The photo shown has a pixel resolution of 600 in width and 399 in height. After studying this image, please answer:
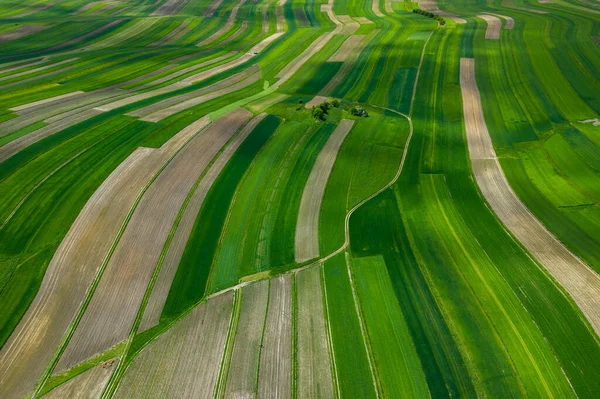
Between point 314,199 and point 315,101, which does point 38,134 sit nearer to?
point 314,199

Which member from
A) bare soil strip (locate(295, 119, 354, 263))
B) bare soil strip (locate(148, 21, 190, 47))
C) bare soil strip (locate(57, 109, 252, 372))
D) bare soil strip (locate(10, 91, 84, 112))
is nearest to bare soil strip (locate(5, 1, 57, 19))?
bare soil strip (locate(148, 21, 190, 47))

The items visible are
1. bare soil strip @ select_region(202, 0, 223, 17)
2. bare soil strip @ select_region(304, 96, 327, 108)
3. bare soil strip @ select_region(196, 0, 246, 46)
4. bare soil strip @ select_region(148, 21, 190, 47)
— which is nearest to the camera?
bare soil strip @ select_region(304, 96, 327, 108)

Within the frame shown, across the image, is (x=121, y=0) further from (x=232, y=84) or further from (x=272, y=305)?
(x=272, y=305)

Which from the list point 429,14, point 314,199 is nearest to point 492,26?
point 429,14

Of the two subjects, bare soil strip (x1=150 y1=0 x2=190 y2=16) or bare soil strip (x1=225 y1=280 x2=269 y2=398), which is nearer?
bare soil strip (x1=225 y1=280 x2=269 y2=398)

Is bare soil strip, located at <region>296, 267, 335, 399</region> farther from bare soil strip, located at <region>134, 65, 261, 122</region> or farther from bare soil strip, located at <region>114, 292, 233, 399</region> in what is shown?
bare soil strip, located at <region>134, 65, 261, 122</region>

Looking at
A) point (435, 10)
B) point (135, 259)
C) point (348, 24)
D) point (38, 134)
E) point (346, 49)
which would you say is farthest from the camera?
point (435, 10)

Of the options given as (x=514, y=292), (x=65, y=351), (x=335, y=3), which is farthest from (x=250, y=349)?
(x=335, y=3)

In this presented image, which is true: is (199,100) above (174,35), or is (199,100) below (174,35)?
below
